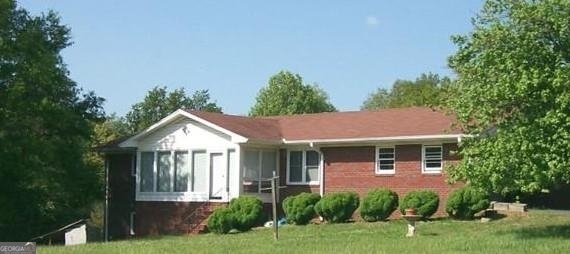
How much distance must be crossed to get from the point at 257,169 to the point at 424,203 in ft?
24.3

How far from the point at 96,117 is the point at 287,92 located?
1526 inches

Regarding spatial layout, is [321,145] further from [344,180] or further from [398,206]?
[398,206]

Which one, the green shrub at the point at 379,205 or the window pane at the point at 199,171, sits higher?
the window pane at the point at 199,171

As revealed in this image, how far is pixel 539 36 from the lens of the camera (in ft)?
64.6

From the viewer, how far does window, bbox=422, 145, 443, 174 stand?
29828mm

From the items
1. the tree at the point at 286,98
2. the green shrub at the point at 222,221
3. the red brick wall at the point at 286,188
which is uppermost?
the tree at the point at 286,98

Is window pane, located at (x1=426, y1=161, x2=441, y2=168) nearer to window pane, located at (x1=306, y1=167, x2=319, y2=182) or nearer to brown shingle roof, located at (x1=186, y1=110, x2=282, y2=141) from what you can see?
window pane, located at (x1=306, y1=167, x2=319, y2=182)

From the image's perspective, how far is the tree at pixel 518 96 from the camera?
1891 centimetres

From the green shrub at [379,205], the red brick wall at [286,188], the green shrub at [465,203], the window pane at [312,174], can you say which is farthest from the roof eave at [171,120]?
the green shrub at [465,203]

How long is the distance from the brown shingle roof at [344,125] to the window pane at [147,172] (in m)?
2.81

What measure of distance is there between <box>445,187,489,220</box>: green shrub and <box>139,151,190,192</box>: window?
10.5 metres

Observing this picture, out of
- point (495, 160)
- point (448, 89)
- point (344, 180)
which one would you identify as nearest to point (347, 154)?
point (344, 180)

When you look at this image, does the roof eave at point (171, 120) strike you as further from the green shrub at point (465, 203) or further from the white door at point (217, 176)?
the green shrub at point (465, 203)

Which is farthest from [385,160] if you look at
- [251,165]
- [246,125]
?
[246,125]
